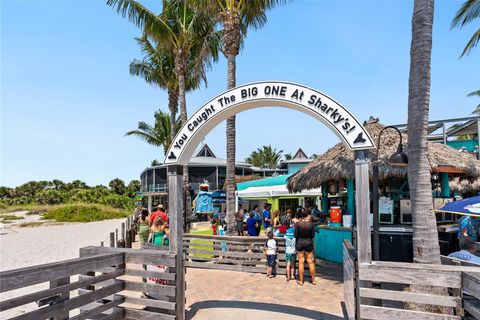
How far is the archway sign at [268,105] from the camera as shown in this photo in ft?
13.9

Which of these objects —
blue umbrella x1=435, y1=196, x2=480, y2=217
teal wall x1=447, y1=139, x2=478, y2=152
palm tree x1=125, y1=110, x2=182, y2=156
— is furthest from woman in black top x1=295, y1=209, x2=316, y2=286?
palm tree x1=125, y1=110, x2=182, y2=156

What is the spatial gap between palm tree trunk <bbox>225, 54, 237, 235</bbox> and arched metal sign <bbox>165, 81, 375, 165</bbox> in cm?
487

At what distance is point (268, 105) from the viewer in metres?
5.08

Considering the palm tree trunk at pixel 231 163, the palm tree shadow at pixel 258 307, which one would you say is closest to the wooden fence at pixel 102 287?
the palm tree shadow at pixel 258 307

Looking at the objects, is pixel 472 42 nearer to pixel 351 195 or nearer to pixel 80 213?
pixel 351 195

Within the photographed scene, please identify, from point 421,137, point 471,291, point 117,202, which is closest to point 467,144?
point 421,137

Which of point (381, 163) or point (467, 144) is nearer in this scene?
point (381, 163)

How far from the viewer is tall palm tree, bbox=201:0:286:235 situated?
10414 millimetres

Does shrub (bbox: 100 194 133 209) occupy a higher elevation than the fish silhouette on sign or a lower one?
lower

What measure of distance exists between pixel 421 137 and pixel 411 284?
7.08 feet

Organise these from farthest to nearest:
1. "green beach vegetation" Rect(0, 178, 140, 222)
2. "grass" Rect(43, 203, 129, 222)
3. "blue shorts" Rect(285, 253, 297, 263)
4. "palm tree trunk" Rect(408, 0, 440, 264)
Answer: "green beach vegetation" Rect(0, 178, 140, 222), "grass" Rect(43, 203, 129, 222), "blue shorts" Rect(285, 253, 297, 263), "palm tree trunk" Rect(408, 0, 440, 264)

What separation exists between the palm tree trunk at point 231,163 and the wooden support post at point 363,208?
6.14 meters

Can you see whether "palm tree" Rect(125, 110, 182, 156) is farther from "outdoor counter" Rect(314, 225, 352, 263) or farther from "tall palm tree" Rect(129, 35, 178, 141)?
"outdoor counter" Rect(314, 225, 352, 263)

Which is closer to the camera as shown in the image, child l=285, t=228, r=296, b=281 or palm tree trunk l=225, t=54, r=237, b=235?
child l=285, t=228, r=296, b=281
